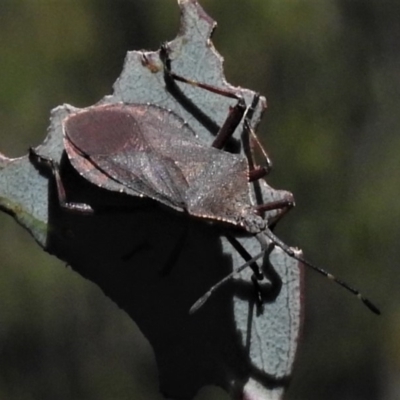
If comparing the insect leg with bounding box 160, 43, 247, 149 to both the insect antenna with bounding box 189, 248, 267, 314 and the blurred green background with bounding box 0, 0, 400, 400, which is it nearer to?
the insect antenna with bounding box 189, 248, 267, 314

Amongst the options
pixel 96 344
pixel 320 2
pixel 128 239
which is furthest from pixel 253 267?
pixel 320 2

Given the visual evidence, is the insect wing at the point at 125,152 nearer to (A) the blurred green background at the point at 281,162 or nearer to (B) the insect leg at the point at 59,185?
(B) the insect leg at the point at 59,185

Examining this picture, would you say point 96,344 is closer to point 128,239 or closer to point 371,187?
point 371,187

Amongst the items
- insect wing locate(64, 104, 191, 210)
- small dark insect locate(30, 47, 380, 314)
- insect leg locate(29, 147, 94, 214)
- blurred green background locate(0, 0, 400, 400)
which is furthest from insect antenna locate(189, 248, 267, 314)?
blurred green background locate(0, 0, 400, 400)

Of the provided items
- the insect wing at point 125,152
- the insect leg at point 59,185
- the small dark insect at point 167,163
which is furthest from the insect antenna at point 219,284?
the insect leg at point 59,185

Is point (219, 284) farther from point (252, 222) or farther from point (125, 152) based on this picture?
point (125, 152)

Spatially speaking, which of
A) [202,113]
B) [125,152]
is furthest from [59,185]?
[202,113]
